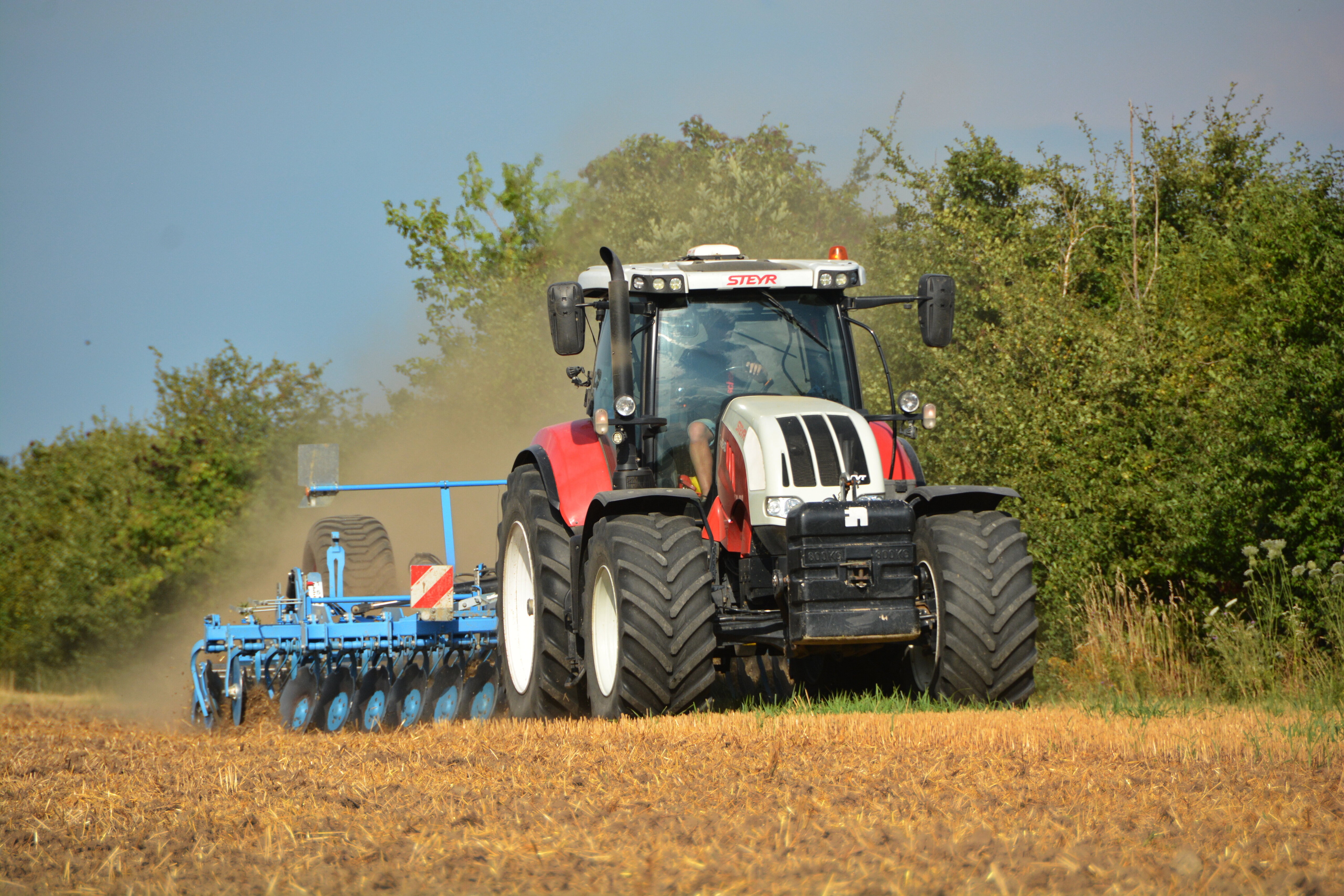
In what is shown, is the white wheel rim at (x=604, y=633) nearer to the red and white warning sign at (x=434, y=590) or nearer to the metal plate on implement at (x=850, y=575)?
the metal plate on implement at (x=850, y=575)

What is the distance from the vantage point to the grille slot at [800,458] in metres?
6.91

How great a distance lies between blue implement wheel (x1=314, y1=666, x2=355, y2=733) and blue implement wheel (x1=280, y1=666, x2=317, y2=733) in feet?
→ 0.58

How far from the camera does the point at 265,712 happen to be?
1165cm

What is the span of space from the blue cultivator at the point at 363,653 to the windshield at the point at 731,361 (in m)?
3.13

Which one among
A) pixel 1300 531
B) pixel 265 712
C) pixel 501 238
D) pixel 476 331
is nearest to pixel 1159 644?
pixel 1300 531

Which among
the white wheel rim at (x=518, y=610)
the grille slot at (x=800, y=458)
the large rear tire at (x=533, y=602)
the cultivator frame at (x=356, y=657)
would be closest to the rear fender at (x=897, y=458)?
the grille slot at (x=800, y=458)

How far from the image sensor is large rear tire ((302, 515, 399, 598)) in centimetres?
1273

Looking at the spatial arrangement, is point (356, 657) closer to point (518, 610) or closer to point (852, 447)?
point (518, 610)

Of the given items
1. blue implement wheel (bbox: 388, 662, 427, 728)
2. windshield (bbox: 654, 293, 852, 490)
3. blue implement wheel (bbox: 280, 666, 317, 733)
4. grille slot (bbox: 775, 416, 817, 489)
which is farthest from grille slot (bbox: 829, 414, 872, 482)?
blue implement wheel (bbox: 280, 666, 317, 733)

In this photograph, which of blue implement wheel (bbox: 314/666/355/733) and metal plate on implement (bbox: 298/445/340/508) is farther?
metal plate on implement (bbox: 298/445/340/508)

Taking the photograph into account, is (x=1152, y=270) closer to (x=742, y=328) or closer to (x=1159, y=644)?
(x=1159, y=644)

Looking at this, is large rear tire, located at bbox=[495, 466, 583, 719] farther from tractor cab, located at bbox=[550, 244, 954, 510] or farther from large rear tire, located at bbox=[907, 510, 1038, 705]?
large rear tire, located at bbox=[907, 510, 1038, 705]

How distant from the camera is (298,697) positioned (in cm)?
1126

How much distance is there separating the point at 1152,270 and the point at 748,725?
14.8m
